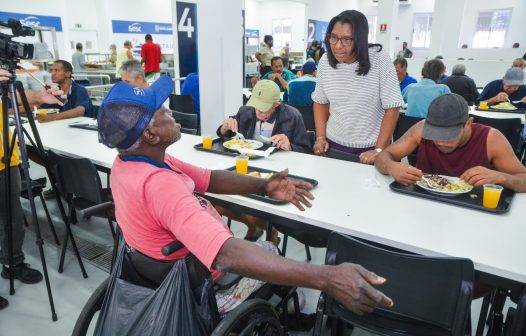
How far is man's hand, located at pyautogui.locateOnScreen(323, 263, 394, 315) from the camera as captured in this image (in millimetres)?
913

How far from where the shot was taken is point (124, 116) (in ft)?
3.76

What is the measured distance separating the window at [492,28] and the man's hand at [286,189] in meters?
16.1

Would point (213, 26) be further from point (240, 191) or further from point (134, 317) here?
point (134, 317)

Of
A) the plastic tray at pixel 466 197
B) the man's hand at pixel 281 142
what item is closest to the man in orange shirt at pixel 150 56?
the man's hand at pixel 281 142

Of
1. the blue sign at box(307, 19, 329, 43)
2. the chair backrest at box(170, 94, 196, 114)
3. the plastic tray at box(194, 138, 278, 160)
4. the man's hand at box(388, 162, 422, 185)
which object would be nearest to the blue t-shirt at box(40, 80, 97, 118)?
the chair backrest at box(170, 94, 196, 114)

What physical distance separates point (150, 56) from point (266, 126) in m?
7.35

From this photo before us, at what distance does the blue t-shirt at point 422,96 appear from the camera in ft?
12.2

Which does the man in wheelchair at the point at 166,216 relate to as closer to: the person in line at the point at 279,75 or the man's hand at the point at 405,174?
the man's hand at the point at 405,174

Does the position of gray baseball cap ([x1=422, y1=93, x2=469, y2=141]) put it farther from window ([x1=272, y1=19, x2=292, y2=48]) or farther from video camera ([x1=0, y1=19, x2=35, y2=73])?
window ([x1=272, y1=19, x2=292, y2=48])

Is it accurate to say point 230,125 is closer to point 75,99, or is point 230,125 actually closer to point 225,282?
point 225,282

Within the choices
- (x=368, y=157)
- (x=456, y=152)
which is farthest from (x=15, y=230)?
(x=456, y=152)

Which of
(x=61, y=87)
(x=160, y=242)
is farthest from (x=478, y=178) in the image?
(x=61, y=87)

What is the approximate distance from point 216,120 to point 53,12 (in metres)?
10.4

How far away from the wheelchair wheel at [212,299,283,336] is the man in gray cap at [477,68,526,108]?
445 cm
